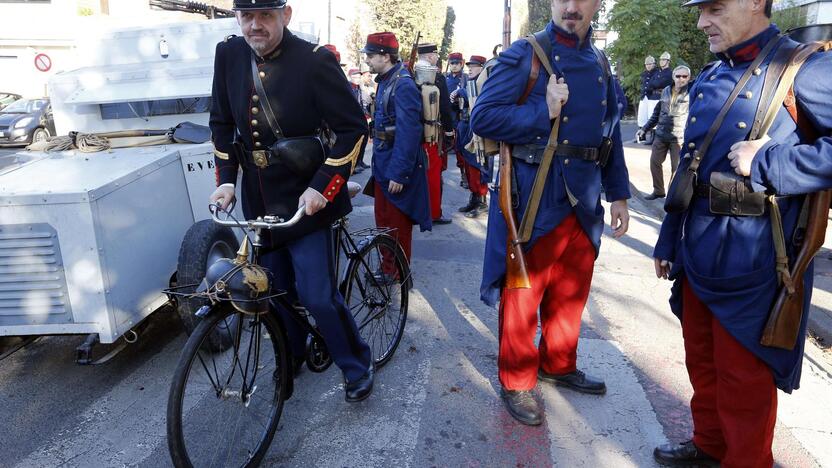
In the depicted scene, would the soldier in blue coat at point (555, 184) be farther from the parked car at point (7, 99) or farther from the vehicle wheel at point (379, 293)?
the parked car at point (7, 99)

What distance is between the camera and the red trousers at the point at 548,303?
3.06 metres

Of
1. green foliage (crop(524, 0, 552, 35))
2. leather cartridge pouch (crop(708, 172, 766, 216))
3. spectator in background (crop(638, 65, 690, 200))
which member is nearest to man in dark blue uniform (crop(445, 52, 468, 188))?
spectator in background (crop(638, 65, 690, 200))

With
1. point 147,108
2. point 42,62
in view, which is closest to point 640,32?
point 42,62

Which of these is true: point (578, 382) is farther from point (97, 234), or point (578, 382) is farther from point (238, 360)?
point (97, 234)

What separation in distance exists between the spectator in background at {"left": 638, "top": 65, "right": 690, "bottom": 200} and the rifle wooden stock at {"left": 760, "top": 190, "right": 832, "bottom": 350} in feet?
20.6

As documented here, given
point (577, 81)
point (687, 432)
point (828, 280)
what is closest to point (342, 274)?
point (577, 81)

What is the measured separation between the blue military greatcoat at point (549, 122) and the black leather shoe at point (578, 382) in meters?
0.77

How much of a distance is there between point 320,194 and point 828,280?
464cm

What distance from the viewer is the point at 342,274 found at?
3.54m

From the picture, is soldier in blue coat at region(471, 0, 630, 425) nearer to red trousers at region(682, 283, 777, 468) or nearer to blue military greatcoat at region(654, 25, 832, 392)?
blue military greatcoat at region(654, 25, 832, 392)

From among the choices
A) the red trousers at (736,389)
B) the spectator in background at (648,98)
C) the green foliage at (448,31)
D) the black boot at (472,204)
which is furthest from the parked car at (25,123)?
the green foliage at (448,31)

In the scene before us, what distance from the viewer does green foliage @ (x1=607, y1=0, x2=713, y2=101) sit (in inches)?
899

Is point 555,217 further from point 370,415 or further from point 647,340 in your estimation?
point 647,340

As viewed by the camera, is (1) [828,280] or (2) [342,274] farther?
(1) [828,280]
